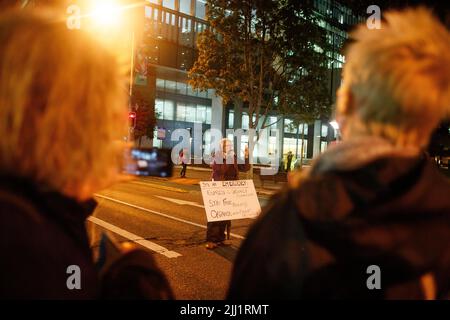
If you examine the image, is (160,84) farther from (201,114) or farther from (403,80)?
(403,80)

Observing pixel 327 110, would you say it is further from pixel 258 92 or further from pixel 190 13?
pixel 190 13

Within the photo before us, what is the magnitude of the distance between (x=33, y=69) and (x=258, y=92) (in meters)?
18.1

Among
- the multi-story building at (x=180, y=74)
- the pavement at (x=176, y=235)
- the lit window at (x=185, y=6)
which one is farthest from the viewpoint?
the lit window at (x=185, y=6)

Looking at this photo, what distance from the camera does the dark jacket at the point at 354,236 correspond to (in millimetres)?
994

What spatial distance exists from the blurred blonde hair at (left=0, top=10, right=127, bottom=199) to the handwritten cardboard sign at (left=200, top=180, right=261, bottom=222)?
5.83 metres

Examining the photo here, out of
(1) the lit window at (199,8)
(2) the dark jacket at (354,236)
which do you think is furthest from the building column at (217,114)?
(2) the dark jacket at (354,236)

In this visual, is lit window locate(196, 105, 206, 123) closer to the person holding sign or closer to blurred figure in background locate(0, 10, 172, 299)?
the person holding sign

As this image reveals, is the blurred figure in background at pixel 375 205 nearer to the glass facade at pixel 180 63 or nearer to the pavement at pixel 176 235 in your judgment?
the pavement at pixel 176 235

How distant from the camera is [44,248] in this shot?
90 cm

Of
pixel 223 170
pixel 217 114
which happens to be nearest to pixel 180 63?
pixel 217 114

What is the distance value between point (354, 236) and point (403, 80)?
1.51 feet

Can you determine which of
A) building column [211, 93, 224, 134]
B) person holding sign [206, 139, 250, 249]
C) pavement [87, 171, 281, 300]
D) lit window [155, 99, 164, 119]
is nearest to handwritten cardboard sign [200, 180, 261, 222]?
person holding sign [206, 139, 250, 249]

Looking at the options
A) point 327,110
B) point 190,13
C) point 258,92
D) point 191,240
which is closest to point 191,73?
point 258,92

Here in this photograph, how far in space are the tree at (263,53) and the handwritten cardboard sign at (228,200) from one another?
11043mm
